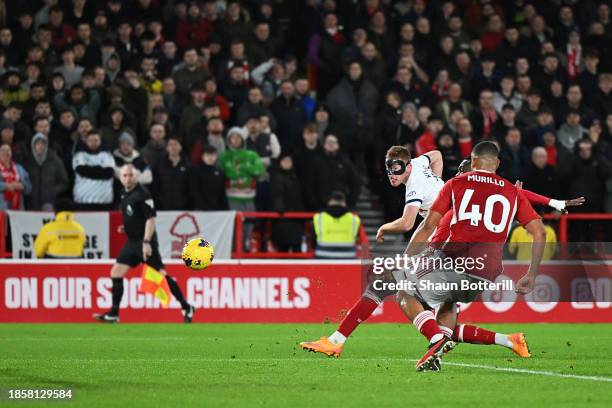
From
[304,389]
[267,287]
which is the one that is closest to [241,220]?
[267,287]

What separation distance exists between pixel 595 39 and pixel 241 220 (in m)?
8.76

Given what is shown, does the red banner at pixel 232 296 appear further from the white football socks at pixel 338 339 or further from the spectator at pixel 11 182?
the white football socks at pixel 338 339

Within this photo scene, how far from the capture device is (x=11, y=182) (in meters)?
19.9

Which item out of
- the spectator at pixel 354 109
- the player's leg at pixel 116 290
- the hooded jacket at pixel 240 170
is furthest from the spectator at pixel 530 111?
the player's leg at pixel 116 290

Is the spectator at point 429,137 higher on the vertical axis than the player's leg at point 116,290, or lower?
higher

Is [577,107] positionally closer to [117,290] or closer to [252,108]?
[252,108]

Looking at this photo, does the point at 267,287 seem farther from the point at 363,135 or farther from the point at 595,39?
the point at 595,39

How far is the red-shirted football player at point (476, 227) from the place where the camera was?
1107 cm

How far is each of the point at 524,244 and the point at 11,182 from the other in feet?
26.3

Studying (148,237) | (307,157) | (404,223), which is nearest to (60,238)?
(148,237)

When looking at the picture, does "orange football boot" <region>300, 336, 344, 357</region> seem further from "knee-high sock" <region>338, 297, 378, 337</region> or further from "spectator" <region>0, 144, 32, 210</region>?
"spectator" <region>0, 144, 32, 210</region>

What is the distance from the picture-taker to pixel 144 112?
21.3 metres

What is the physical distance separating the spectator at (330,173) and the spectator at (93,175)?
10.7 feet

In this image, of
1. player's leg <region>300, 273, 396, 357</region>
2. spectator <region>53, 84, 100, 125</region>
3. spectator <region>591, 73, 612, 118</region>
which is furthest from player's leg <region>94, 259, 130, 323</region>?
spectator <region>591, 73, 612, 118</region>
